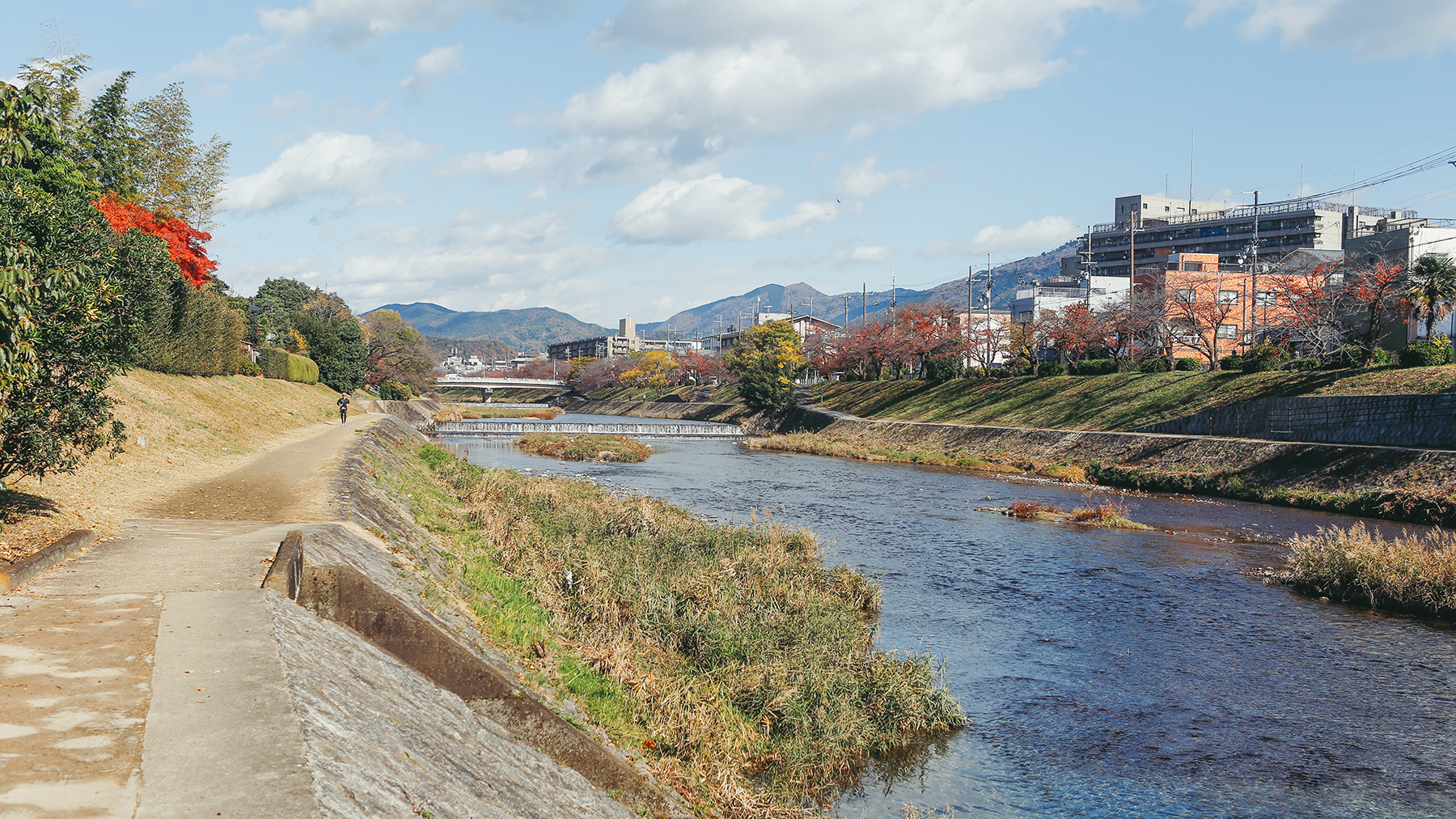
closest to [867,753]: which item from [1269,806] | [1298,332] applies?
[1269,806]

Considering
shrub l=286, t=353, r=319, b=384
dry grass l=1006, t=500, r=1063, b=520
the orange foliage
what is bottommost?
dry grass l=1006, t=500, r=1063, b=520

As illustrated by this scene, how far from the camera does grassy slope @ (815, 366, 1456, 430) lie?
3703cm

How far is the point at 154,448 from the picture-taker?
21.8 metres

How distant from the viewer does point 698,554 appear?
18.0m

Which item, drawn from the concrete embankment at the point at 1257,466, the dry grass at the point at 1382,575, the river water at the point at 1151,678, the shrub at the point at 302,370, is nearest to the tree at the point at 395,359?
the shrub at the point at 302,370

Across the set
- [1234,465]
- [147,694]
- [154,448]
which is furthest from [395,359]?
[147,694]

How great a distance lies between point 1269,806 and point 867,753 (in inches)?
179

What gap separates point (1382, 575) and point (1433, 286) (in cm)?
2913

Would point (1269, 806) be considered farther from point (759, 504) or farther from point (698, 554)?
point (759, 504)

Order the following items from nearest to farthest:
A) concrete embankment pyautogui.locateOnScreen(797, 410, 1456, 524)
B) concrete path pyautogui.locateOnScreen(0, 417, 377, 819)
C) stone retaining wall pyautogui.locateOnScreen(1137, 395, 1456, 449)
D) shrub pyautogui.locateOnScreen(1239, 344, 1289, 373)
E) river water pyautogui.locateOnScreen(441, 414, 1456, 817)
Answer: concrete path pyautogui.locateOnScreen(0, 417, 377, 819) → river water pyautogui.locateOnScreen(441, 414, 1456, 817) → concrete embankment pyautogui.locateOnScreen(797, 410, 1456, 524) → stone retaining wall pyautogui.locateOnScreen(1137, 395, 1456, 449) → shrub pyautogui.locateOnScreen(1239, 344, 1289, 373)

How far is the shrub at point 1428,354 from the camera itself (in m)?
35.5

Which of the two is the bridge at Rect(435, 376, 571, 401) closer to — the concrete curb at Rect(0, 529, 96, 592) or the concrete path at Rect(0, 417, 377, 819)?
the concrete curb at Rect(0, 529, 96, 592)

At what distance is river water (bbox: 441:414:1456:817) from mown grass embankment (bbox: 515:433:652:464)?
24954 mm

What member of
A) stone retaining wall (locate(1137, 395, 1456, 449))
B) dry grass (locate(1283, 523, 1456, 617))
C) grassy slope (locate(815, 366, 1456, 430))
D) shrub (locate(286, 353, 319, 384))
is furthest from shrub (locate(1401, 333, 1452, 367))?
shrub (locate(286, 353, 319, 384))
